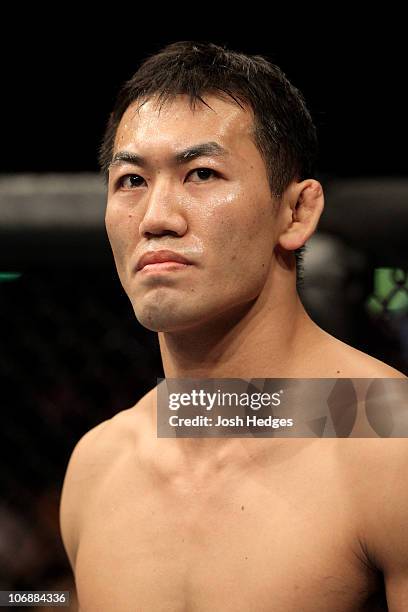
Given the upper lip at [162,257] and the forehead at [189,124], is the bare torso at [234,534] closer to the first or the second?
the upper lip at [162,257]

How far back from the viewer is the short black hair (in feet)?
2.97

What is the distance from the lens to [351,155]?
1320mm

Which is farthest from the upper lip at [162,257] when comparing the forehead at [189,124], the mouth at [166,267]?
the forehead at [189,124]

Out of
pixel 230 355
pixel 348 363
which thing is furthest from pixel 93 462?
pixel 348 363

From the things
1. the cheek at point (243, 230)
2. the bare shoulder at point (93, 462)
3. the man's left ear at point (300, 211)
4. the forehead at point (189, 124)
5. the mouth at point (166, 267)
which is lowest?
the bare shoulder at point (93, 462)

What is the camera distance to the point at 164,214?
84 cm

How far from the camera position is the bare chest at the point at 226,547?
825mm

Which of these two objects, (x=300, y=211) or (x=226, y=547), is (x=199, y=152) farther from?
(x=226, y=547)

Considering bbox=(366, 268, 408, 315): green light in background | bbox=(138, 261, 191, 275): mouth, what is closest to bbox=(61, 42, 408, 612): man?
bbox=(138, 261, 191, 275): mouth

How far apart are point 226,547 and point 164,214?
34 centimetres

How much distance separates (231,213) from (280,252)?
0.31 feet

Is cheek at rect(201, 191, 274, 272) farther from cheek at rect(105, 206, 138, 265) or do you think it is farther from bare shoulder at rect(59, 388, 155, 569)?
bare shoulder at rect(59, 388, 155, 569)

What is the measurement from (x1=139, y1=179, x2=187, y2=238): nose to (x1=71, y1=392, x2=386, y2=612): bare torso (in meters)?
0.25

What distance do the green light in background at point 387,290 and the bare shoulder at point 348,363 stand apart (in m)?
0.11
